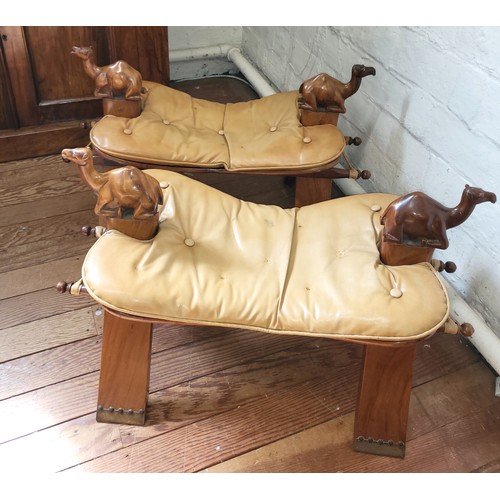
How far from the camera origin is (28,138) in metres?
1.90

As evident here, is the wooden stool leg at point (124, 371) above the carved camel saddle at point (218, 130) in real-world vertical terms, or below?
below

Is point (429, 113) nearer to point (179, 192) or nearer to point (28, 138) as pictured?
point (179, 192)

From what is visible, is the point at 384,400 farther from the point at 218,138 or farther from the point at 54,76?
the point at 54,76

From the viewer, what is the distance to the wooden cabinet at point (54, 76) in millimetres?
1770

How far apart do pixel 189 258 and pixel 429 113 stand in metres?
0.75

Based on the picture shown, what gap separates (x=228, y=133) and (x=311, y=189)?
0.95 feet

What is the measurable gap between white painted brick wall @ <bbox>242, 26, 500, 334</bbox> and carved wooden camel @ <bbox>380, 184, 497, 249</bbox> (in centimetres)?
24

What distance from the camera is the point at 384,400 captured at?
1178 millimetres

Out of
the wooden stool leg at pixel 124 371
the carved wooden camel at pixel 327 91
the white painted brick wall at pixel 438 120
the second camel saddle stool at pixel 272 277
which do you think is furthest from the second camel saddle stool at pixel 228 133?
the wooden stool leg at pixel 124 371

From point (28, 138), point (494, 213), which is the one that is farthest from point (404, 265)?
point (28, 138)

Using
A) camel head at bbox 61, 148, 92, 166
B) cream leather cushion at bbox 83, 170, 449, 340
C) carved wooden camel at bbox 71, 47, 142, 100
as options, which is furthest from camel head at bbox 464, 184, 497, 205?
carved wooden camel at bbox 71, 47, 142, 100

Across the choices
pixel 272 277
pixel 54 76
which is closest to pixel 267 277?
pixel 272 277

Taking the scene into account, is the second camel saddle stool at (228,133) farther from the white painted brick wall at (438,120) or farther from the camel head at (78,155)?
the camel head at (78,155)

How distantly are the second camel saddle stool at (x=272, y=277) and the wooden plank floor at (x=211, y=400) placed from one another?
0.23ft
